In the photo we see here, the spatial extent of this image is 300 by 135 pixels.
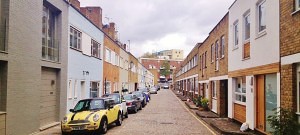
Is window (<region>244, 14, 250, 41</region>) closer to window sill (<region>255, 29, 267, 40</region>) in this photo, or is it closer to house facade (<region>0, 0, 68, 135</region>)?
window sill (<region>255, 29, 267, 40</region>)

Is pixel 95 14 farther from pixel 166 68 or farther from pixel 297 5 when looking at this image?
pixel 166 68

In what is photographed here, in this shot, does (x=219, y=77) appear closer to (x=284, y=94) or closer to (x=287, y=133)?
(x=284, y=94)


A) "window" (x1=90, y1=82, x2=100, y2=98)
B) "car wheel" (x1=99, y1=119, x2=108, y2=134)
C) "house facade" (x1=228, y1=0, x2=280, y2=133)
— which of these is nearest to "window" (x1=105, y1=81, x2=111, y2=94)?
"window" (x1=90, y1=82, x2=100, y2=98)

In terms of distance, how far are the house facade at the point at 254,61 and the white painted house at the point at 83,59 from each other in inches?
333

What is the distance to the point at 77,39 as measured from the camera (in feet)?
66.3

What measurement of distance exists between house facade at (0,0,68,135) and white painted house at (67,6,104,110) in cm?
135

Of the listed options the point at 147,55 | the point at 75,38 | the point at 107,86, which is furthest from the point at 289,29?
the point at 147,55

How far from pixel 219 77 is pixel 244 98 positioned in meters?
5.85

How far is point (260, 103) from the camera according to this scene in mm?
12578

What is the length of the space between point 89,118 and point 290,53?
25.2 feet

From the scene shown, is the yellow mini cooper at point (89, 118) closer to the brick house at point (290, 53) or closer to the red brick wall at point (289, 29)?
the brick house at point (290, 53)

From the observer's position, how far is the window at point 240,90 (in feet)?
50.7

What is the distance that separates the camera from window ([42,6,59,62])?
15.3 m

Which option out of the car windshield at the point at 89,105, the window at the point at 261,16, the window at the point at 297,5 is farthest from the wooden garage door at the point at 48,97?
the window at the point at 297,5
